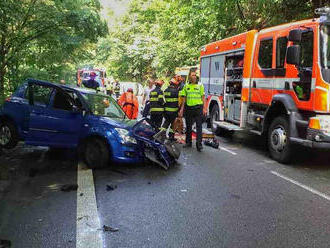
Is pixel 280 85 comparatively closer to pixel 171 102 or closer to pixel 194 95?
pixel 194 95

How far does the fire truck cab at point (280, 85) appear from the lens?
673 cm


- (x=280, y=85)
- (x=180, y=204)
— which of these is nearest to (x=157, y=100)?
(x=280, y=85)

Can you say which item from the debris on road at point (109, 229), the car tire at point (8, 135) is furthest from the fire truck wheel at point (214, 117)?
the debris on road at point (109, 229)

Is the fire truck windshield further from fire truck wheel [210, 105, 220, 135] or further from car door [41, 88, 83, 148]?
fire truck wheel [210, 105, 220, 135]

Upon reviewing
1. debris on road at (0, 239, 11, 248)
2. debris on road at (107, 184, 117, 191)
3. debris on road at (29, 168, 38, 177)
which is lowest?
debris on road at (0, 239, 11, 248)

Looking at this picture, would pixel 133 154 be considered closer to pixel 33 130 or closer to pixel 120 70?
pixel 33 130

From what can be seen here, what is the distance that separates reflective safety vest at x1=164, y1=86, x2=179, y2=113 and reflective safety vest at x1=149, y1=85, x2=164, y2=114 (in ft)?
0.46

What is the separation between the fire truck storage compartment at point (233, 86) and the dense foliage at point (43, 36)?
452cm

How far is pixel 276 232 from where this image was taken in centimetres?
406

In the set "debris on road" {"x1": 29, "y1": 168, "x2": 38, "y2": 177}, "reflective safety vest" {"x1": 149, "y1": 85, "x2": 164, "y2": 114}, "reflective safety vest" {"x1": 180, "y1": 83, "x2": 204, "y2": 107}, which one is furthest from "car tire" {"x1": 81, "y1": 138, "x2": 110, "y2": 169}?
"reflective safety vest" {"x1": 149, "y1": 85, "x2": 164, "y2": 114}

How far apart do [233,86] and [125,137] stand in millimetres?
4658

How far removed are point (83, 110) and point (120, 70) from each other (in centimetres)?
3015

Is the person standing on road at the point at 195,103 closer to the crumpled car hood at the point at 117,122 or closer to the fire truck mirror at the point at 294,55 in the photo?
the crumpled car hood at the point at 117,122

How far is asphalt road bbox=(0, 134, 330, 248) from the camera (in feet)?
12.8
